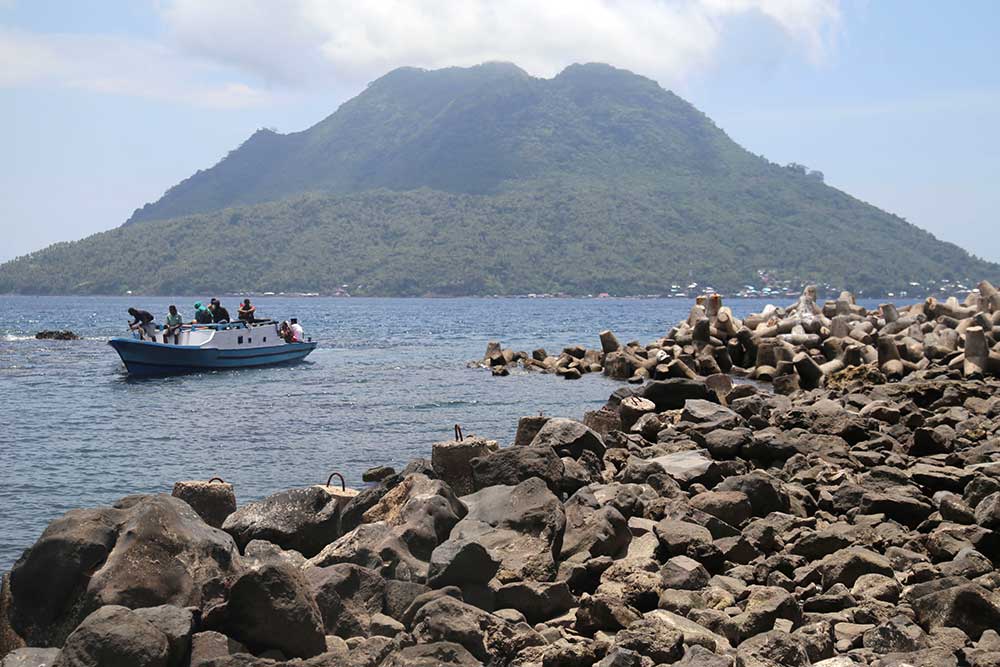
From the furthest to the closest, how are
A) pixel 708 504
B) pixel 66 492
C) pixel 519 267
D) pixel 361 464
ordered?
pixel 519 267
pixel 361 464
pixel 66 492
pixel 708 504

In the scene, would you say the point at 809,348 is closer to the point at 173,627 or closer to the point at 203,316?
the point at 203,316

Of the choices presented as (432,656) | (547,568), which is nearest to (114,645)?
(432,656)

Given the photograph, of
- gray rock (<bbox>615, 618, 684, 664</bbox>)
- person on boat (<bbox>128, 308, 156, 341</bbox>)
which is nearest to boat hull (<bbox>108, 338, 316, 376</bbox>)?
person on boat (<bbox>128, 308, 156, 341</bbox>)

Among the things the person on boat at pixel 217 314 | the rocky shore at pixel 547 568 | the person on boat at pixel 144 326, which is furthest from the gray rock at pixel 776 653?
the person on boat at pixel 217 314

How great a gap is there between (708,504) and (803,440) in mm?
3954

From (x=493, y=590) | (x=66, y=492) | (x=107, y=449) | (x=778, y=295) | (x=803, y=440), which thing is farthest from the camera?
(x=778, y=295)

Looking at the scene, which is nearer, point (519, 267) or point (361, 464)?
point (361, 464)

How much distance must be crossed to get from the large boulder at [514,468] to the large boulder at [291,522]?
68.8 inches

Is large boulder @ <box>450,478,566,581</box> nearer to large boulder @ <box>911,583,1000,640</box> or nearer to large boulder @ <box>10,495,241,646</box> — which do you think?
large boulder @ <box>10,495,241,646</box>

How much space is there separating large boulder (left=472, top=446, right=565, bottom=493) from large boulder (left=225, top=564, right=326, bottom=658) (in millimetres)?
3905

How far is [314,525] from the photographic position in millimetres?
9133

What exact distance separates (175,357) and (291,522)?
2752 centimetres

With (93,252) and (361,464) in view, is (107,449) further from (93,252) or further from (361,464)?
(93,252)

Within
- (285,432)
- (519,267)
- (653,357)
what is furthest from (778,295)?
(285,432)
